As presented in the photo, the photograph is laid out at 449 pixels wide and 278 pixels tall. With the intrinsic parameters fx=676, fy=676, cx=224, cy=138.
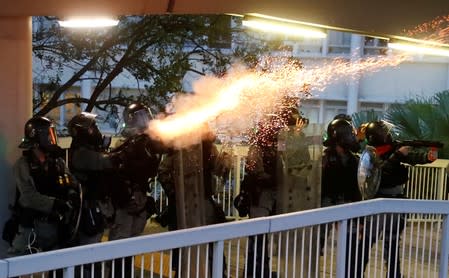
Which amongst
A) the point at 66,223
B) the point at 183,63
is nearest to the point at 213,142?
the point at 66,223

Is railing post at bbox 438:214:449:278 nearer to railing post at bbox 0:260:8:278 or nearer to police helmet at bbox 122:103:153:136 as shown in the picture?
police helmet at bbox 122:103:153:136

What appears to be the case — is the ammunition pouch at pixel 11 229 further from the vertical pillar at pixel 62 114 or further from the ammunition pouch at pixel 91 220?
the vertical pillar at pixel 62 114

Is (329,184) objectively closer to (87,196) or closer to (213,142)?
(213,142)

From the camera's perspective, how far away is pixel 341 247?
4.19 metres

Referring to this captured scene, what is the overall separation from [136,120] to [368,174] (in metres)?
2.15

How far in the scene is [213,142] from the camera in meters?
6.23

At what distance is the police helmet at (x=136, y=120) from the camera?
19.9 ft

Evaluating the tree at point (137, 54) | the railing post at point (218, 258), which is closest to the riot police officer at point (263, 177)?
the railing post at point (218, 258)

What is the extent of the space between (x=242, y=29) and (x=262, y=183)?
161 inches

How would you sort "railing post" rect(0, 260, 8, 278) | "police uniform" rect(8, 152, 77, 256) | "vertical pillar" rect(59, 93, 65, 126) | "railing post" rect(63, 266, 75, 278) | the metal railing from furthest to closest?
1. "vertical pillar" rect(59, 93, 65, 126)
2. "police uniform" rect(8, 152, 77, 256)
3. the metal railing
4. "railing post" rect(63, 266, 75, 278)
5. "railing post" rect(0, 260, 8, 278)

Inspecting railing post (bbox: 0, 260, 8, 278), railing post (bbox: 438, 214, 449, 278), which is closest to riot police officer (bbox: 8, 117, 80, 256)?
railing post (bbox: 0, 260, 8, 278)

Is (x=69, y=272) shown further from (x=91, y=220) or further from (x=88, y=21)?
(x=88, y=21)

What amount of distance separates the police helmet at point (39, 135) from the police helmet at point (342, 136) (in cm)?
264

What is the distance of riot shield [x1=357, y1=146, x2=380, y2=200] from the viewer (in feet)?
20.0
